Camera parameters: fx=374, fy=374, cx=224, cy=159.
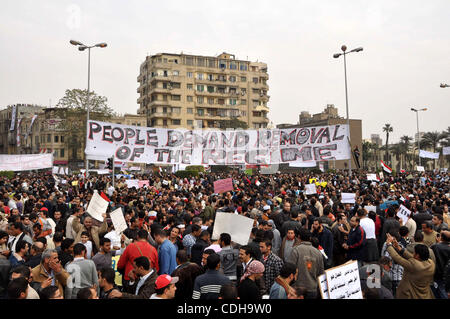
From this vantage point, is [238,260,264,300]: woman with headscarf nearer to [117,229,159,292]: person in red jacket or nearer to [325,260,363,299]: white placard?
[325,260,363,299]: white placard

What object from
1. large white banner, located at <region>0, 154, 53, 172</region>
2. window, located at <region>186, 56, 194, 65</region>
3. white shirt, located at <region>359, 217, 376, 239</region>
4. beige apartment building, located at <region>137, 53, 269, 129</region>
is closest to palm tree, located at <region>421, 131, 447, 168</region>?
beige apartment building, located at <region>137, 53, 269, 129</region>

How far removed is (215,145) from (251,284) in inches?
682

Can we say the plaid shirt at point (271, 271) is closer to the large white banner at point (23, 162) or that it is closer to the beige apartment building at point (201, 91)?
the large white banner at point (23, 162)

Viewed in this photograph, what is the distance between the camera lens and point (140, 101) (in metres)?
89.5

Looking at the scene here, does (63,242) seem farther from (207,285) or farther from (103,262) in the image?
(207,285)

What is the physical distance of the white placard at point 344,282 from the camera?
4234 millimetres

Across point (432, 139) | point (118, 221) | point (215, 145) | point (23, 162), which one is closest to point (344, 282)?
point (118, 221)

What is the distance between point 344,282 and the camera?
4.35 metres

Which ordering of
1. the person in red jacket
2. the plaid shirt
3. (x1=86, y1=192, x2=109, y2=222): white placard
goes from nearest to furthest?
the plaid shirt
the person in red jacket
(x1=86, y1=192, x2=109, y2=222): white placard

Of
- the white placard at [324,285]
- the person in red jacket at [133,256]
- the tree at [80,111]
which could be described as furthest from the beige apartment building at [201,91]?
the white placard at [324,285]

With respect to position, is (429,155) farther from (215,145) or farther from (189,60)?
(189,60)

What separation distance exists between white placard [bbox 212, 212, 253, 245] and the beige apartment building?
7404cm

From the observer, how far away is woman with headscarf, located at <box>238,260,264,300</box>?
4617 millimetres

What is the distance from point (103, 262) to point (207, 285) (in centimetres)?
238
